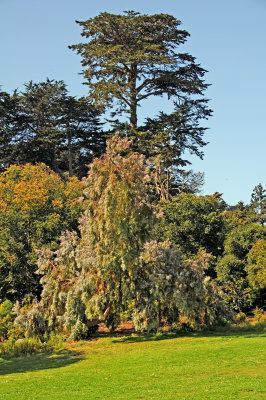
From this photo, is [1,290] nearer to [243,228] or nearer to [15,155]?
[243,228]

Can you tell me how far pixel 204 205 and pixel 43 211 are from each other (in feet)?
39.1

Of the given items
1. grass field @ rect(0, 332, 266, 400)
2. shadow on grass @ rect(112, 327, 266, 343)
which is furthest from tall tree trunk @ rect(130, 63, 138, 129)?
grass field @ rect(0, 332, 266, 400)

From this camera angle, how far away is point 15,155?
52219mm

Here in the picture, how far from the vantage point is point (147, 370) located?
16.7m

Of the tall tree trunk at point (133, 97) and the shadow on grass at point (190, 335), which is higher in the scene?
the tall tree trunk at point (133, 97)

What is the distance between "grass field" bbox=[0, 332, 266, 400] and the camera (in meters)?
13.6

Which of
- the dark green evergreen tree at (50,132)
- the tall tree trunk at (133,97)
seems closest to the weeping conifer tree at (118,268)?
the tall tree trunk at (133,97)

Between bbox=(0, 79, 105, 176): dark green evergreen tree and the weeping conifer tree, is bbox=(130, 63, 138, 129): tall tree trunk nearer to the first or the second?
bbox=(0, 79, 105, 176): dark green evergreen tree

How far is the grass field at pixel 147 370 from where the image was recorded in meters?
13.6

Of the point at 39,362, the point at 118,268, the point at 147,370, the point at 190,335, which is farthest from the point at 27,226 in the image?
the point at 147,370

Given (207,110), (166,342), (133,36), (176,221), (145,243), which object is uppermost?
(133,36)

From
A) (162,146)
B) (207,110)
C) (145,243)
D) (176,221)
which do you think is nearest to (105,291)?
(145,243)

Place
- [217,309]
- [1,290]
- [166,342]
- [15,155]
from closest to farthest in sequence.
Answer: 1. [166,342]
2. [217,309]
3. [1,290]
4. [15,155]

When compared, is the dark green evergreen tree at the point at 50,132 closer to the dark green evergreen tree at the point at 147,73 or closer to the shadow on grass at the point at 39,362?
the dark green evergreen tree at the point at 147,73
